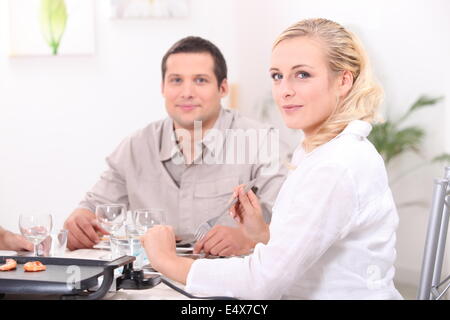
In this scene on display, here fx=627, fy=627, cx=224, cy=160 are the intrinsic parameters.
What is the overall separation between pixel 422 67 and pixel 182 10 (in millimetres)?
1507

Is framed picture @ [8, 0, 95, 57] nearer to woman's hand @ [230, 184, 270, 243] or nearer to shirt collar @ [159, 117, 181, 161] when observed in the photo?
shirt collar @ [159, 117, 181, 161]

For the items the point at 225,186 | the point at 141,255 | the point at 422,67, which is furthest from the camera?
the point at 422,67

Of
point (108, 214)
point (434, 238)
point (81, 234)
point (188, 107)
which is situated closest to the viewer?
point (434, 238)

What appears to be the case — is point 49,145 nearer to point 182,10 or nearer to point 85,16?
point 85,16

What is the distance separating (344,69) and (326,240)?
0.40 meters

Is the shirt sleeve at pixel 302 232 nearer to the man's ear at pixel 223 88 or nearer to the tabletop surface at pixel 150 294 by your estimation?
the tabletop surface at pixel 150 294

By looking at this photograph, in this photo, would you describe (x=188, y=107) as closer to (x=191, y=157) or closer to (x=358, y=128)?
(x=191, y=157)

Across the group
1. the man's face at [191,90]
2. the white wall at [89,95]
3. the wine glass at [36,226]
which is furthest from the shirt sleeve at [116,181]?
the white wall at [89,95]

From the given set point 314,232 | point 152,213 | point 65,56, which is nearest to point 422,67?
point 65,56

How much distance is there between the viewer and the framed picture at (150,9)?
393cm

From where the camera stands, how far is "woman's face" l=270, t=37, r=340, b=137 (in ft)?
4.38

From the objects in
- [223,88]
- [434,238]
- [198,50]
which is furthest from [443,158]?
[434,238]

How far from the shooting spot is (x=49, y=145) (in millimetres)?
4051

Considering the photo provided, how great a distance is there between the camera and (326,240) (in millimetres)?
1187
